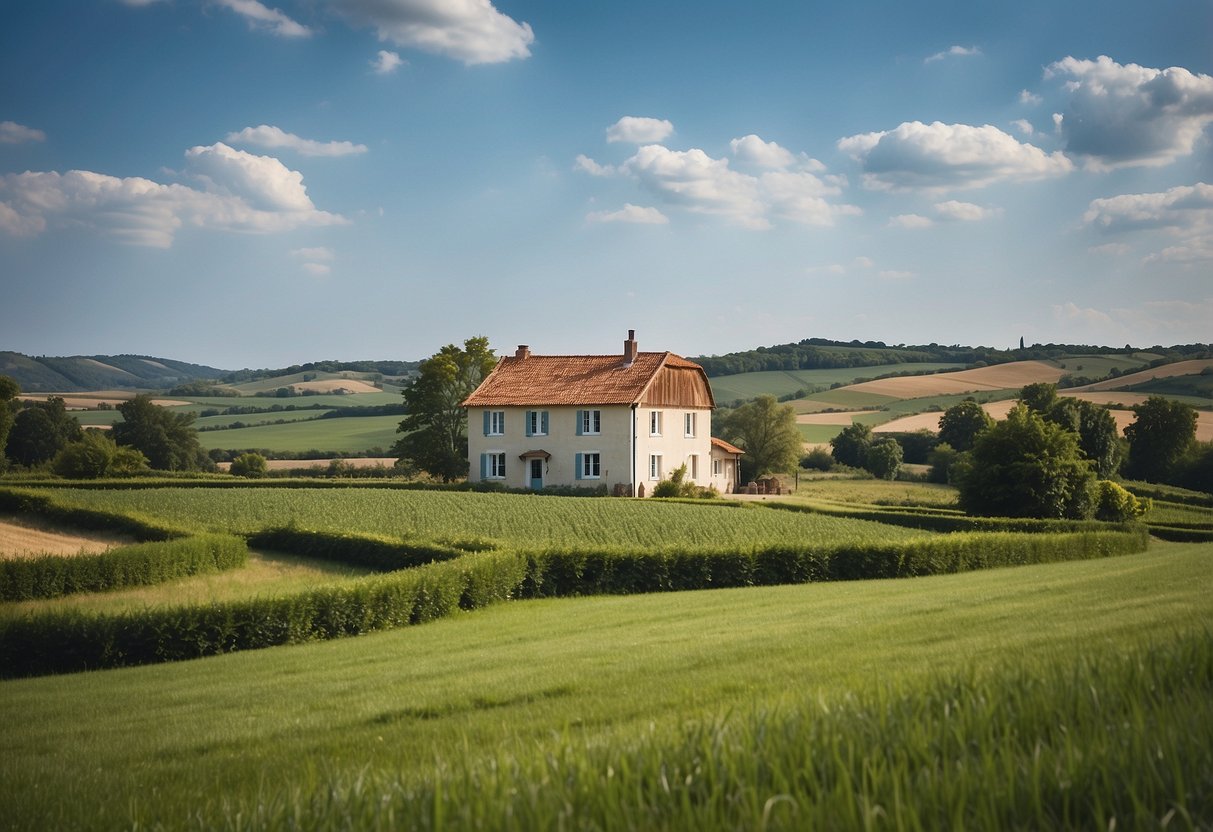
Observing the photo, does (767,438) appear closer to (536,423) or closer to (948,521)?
(536,423)

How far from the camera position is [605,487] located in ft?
179

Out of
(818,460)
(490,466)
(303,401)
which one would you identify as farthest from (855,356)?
(490,466)

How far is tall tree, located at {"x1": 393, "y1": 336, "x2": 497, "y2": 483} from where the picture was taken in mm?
65250

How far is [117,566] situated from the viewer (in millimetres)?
25484

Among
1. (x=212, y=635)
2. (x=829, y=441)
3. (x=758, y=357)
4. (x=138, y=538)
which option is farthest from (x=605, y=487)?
(x=758, y=357)

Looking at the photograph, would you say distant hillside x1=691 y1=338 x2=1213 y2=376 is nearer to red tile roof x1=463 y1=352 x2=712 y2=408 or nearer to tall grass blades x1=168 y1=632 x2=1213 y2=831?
red tile roof x1=463 y1=352 x2=712 y2=408

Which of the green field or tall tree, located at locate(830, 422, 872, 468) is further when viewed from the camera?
the green field

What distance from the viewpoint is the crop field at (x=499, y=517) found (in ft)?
113

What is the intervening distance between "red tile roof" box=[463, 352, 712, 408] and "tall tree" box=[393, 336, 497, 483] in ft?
18.5

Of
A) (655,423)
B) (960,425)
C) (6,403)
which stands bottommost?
(960,425)

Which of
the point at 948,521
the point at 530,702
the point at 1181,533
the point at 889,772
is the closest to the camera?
the point at 889,772

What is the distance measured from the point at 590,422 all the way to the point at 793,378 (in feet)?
253

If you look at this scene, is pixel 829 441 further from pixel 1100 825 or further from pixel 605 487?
pixel 1100 825

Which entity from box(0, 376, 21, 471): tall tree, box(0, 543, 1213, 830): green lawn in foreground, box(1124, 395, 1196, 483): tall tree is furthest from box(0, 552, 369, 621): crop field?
box(1124, 395, 1196, 483): tall tree
